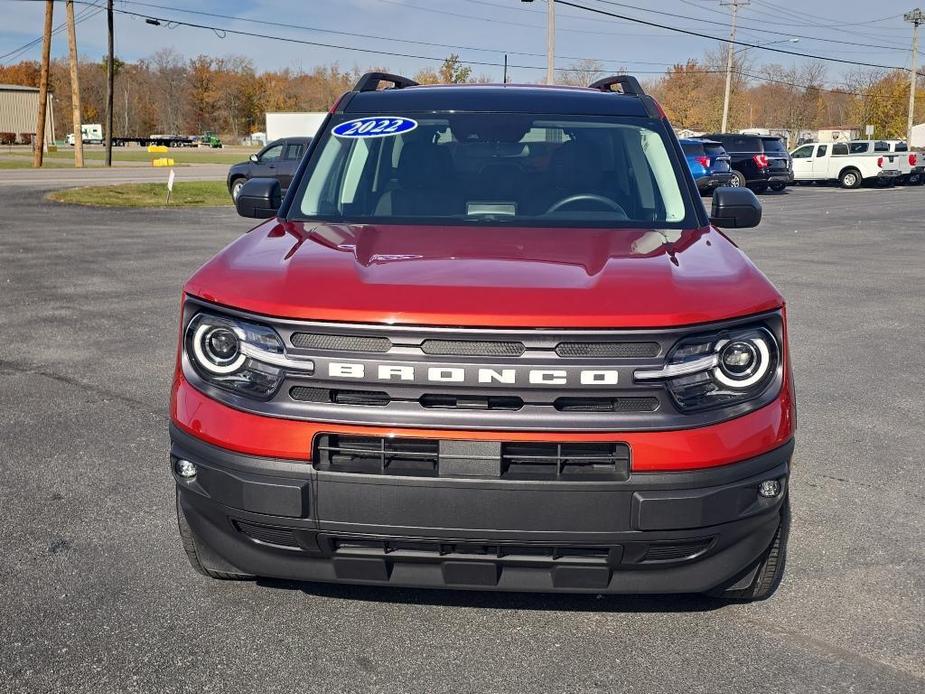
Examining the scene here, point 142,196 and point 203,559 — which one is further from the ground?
point 142,196

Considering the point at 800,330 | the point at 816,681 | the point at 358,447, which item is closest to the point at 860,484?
the point at 816,681

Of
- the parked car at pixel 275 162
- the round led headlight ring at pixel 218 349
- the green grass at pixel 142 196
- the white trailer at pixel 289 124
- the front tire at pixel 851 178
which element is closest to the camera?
the round led headlight ring at pixel 218 349

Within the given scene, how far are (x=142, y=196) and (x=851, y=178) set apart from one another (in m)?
26.5

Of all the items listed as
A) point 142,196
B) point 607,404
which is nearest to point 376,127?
point 607,404

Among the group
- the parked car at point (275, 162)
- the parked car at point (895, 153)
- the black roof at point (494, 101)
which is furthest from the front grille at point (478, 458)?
the parked car at point (895, 153)

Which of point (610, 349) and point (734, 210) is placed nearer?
point (610, 349)

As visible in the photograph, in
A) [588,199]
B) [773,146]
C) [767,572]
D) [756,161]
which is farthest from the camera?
[773,146]

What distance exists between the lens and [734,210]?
170 inches

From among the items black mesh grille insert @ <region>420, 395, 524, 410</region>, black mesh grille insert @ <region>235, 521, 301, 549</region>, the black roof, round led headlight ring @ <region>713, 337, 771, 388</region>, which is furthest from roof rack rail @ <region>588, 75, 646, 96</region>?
black mesh grille insert @ <region>235, 521, 301, 549</region>

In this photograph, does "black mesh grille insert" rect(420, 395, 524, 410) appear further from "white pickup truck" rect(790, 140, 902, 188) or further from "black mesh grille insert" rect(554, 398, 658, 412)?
"white pickup truck" rect(790, 140, 902, 188)

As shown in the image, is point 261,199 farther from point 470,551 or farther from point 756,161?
point 756,161

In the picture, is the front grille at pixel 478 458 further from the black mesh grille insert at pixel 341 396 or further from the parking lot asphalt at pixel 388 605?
the parking lot asphalt at pixel 388 605

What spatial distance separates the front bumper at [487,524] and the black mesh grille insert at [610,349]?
13.1 inches

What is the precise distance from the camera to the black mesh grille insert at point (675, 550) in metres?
2.69
